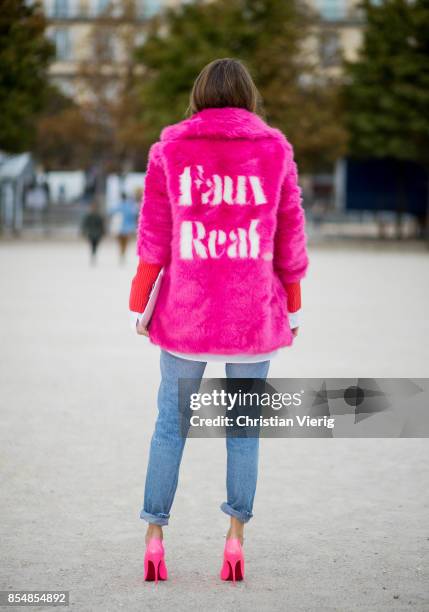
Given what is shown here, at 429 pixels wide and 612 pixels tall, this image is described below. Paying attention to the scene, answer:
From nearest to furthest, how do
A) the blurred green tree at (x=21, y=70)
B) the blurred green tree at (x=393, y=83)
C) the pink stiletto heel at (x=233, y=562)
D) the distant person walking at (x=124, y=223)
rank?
the pink stiletto heel at (x=233, y=562), the distant person walking at (x=124, y=223), the blurred green tree at (x=21, y=70), the blurred green tree at (x=393, y=83)

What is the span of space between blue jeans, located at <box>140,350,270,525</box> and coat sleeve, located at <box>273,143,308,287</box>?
36 cm

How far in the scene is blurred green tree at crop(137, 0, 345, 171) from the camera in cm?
3638

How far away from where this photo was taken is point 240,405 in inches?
150

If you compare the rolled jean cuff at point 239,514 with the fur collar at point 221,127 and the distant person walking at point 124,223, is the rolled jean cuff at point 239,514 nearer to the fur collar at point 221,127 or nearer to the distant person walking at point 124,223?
the fur collar at point 221,127

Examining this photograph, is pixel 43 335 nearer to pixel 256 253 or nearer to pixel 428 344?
pixel 428 344

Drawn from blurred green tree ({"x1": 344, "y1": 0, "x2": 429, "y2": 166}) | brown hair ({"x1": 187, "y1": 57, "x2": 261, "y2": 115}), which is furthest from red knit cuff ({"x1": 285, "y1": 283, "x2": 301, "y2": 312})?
blurred green tree ({"x1": 344, "y1": 0, "x2": 429, "y2": 166})

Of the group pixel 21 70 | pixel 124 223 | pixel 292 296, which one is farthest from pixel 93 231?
pixel 292 296

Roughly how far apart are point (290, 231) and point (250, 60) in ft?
111

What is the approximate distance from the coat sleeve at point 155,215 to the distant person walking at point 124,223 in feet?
65.2

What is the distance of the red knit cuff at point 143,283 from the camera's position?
3.70 m

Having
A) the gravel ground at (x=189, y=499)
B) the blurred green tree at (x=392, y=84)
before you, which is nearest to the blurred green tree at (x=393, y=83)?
the blurred green tree at (x=392, y=84)

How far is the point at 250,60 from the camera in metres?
36.4

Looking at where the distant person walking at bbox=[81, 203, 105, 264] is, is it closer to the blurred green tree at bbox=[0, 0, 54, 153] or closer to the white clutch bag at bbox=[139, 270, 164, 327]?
the blurred green tree at bbox=[0, 0, 54, 153]

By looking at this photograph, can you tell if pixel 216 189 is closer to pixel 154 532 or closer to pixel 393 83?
pixel 154 532
